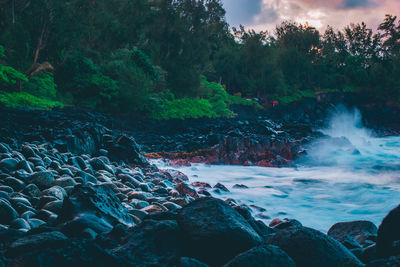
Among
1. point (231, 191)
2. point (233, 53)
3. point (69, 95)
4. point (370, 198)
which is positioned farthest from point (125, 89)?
point (233, 53)

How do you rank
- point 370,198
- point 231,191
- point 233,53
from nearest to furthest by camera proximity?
point 231,191 → point 370,198 → point 233,53

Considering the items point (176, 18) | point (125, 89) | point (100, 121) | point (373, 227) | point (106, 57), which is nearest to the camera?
point (373, 227)

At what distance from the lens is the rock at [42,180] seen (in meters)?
4.09

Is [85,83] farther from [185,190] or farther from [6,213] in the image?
[6,213]

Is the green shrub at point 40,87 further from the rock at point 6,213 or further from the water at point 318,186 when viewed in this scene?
the rock at point 6,213

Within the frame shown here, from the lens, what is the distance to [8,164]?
4.44 m

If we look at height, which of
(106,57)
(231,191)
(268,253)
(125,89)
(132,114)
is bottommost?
(231,191)

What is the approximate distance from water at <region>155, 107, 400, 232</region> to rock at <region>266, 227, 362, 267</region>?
3.46 metres

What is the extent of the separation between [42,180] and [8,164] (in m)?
0.68

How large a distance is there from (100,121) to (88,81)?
3754 millimetres

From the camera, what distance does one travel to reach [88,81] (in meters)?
15.0

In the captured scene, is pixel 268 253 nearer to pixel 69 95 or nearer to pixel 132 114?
pixel 69 95

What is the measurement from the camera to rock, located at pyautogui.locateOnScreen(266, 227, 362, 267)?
90.1 inches

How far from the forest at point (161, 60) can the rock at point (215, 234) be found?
9.30 meters
